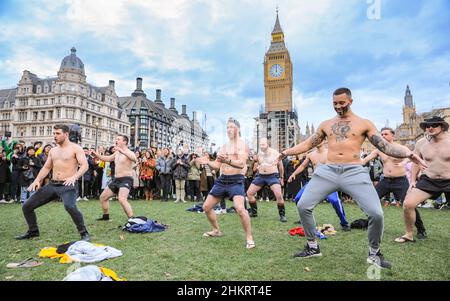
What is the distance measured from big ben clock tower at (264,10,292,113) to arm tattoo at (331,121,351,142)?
9665 cm

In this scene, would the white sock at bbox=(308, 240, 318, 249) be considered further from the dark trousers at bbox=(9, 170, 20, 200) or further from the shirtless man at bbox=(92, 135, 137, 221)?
the dark trousers at bbox=(9, 170, 20, 200)

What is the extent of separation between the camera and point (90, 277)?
3121 millimetres

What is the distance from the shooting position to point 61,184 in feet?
20.2

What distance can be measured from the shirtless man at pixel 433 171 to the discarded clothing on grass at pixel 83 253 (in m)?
5.52

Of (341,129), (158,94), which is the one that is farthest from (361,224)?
(158,94)

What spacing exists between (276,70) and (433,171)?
99.7 meters

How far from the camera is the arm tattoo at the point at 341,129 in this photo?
464 cm

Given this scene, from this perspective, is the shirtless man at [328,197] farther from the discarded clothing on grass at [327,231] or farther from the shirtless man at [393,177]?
the shirtless man at [393,177]

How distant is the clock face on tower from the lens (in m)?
99.8

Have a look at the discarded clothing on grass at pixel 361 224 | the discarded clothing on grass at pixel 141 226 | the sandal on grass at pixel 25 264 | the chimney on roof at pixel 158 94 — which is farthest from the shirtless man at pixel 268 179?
the chimney on roof at pixel 158 94

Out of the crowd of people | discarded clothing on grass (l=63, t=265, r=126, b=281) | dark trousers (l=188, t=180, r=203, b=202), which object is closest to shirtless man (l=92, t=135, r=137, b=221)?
the crowd of people

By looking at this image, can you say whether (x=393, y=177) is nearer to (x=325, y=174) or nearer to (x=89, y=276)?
(x=325, y=174)
